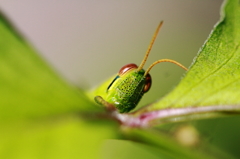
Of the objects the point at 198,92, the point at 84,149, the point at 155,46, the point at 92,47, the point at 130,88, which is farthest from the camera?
the point at 92,47

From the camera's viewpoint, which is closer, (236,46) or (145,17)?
(236,46)

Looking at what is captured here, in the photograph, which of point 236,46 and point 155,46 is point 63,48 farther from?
point 236,46

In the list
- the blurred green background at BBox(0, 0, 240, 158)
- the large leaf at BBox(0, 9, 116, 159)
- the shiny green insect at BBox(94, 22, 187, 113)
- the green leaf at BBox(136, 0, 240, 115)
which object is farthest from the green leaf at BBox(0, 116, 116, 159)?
the blurred green background at BBox(0, 0, 240, 158)

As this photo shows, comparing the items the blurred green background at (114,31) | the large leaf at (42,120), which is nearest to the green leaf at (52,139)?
the large leaf at (42,120)

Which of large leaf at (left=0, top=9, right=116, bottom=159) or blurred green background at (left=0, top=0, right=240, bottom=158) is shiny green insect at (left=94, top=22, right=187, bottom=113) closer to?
large leaf at (left=0, top=9, right=116, bottom=159)

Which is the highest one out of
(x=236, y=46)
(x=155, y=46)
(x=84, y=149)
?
(x=155, y=46)

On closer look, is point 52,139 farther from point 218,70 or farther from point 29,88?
point 218,70

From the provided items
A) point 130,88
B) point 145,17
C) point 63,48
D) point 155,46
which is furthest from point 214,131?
point 145,17

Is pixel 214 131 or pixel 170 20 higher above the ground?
pixel 170 20

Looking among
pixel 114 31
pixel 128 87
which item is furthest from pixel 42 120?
pixel 114 31
